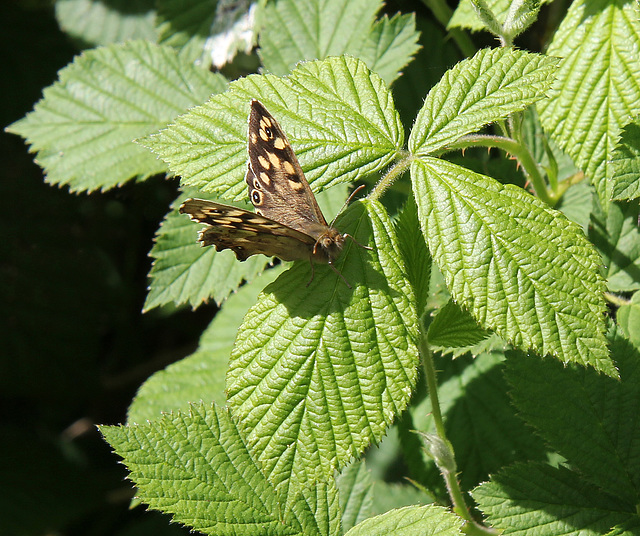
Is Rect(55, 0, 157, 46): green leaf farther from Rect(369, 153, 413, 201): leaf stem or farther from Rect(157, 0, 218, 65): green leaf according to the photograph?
Rect(369, 153, 413, 201): leaf stem

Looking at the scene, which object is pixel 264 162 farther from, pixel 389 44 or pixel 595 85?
pixel 389 44

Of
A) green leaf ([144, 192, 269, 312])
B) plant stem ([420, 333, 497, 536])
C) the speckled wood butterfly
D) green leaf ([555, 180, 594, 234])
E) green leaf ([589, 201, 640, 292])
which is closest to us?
the speckled wood butterfly

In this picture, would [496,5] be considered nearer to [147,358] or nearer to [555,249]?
[555,249]

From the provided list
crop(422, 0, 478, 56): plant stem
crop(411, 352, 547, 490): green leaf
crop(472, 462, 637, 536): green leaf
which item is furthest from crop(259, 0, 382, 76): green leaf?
crop(472, 462, 637, 536): green leaf

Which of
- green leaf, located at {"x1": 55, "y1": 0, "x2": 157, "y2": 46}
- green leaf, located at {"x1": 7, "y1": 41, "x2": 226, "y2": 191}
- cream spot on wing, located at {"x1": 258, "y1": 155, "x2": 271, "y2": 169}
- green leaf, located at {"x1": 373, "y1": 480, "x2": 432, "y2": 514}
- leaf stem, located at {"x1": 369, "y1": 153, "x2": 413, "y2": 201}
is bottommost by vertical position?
green leaf, located at {"x1": 373, "y1": 480, "x2": 432, "y2": 514}

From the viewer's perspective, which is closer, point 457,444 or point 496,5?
point 496,5

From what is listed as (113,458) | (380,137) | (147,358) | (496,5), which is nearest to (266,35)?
(496,5)

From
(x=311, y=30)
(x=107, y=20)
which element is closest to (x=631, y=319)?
(x=311, y=30)
